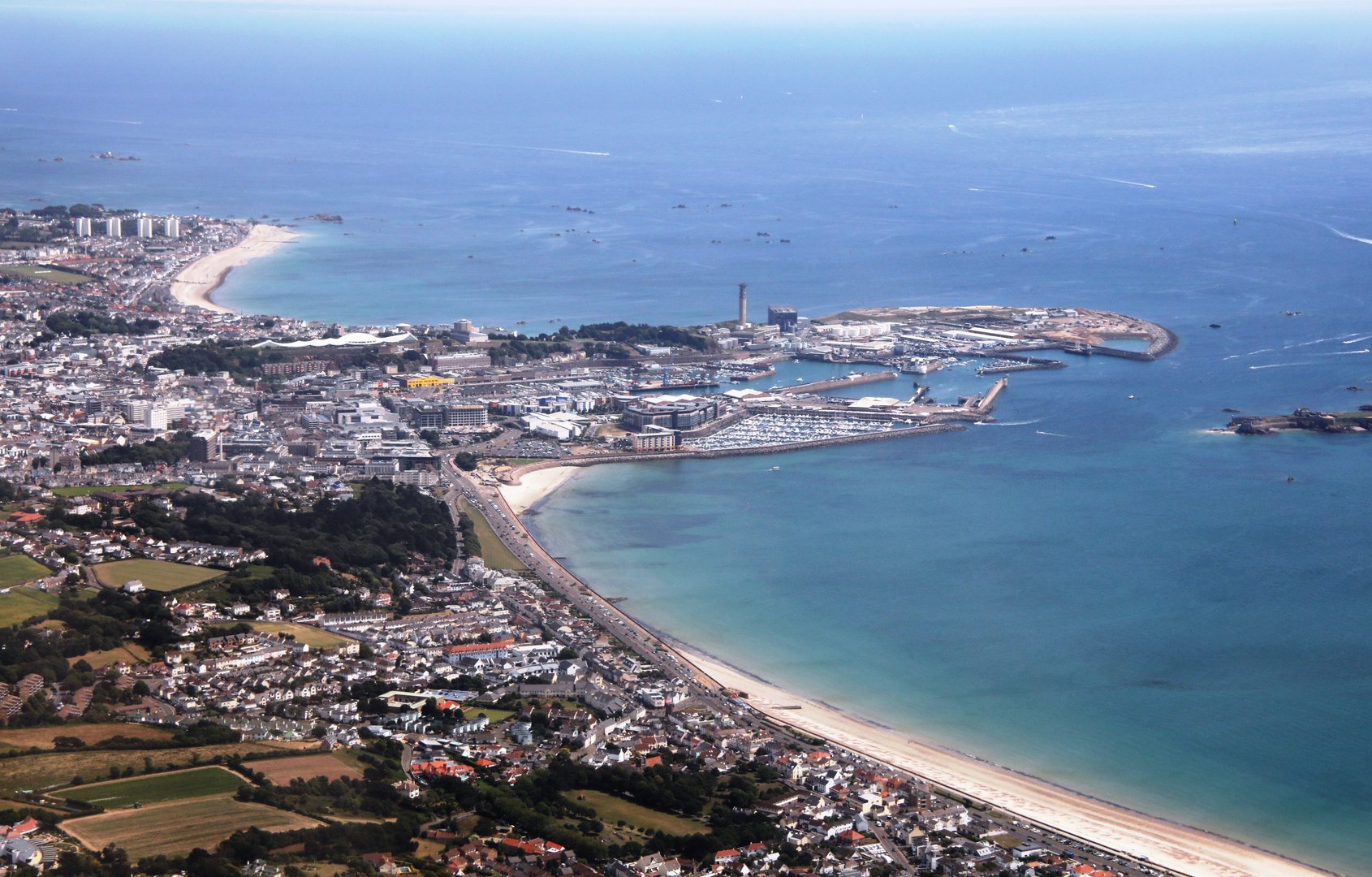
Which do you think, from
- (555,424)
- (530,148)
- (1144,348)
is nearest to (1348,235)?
(1144,348)

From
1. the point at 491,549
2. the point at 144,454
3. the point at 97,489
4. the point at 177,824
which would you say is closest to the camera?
the point at 177,824

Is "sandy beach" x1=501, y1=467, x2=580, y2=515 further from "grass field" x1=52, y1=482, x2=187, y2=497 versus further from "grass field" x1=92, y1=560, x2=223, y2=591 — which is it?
"grass field" x1=92, y1=560, x2=223, y2=591

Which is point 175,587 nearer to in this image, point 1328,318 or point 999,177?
point 1328,318

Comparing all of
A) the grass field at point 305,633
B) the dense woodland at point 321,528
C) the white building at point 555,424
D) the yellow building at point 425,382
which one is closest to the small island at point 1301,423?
the white building at point 555,424

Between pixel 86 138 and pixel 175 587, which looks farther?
pixel 86 138

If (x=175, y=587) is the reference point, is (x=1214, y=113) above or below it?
above

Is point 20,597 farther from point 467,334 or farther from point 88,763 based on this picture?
point 467,334

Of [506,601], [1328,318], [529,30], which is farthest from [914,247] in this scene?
[529,30]
